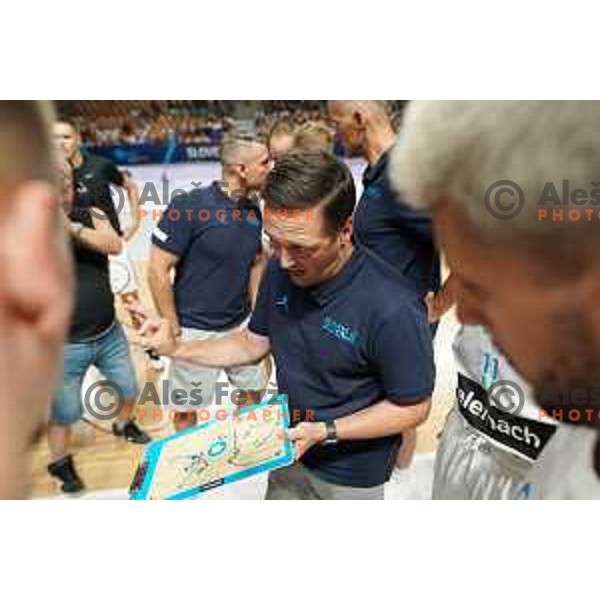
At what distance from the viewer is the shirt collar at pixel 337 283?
110cm

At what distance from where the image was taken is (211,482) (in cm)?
114

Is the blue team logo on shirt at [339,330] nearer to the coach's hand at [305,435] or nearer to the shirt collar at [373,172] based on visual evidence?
the coach's hand at [305,435]

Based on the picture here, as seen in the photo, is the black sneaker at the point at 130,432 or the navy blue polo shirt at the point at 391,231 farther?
the black sneaker at the point at 130,432

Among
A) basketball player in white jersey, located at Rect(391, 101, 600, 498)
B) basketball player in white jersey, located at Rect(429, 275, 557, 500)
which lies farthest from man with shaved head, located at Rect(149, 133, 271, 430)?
basketball player in white jersey, located at Rect(391, 101, 600, 498)

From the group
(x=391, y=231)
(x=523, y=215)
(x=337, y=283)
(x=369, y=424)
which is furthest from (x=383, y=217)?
(x=523, y=215)

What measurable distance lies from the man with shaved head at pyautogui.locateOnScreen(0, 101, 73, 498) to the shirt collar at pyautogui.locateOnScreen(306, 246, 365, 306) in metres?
0.60

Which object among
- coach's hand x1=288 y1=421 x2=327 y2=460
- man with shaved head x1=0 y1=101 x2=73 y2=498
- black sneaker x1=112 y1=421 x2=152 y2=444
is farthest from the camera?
black sneaker x1=112 y1=421 x2=152 y2=444

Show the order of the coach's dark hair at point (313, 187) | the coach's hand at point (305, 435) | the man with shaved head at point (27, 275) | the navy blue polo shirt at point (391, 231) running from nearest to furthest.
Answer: the man with shaved head at point (27, 275)
the coach's dark hair at point (313, 187)
the coach's hand at point (305, 435)
the navy blue polo shirt at point (391, 231)

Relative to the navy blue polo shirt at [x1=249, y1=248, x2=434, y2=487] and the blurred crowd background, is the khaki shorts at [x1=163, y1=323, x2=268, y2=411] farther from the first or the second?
the blurred crowd background

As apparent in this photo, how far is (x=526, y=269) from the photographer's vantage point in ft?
2.02

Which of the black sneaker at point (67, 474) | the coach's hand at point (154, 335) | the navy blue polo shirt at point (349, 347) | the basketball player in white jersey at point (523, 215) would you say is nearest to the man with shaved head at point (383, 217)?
the navy blue polo shirt at point (349, 347)

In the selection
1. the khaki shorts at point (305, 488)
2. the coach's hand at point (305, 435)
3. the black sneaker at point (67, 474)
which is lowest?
the black sneaker at point (67, 474)

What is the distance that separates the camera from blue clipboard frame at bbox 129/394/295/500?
113 cm
